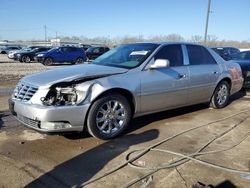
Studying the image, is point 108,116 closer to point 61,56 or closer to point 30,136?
point 30,136

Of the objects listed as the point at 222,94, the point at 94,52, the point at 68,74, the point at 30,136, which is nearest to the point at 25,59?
the point at 94,52

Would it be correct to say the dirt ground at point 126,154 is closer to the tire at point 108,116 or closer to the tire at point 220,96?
the tire at point 108,116

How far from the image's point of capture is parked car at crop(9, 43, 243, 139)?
460cm

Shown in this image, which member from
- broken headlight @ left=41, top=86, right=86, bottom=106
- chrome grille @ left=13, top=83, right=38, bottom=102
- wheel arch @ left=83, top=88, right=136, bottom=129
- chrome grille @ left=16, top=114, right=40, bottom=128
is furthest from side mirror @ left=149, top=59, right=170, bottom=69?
chrome grille @ left=16, top=114, right=40, bottom=128

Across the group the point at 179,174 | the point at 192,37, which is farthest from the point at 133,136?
the point at 192,37

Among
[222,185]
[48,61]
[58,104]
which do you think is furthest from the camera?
[48,61]

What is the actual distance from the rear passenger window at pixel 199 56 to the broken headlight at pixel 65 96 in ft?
9.11

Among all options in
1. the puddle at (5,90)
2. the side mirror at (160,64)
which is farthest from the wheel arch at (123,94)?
the puddle at (5,90)

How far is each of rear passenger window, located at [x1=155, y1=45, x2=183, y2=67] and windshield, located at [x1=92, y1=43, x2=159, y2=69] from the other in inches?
6.8

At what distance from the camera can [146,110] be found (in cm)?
562

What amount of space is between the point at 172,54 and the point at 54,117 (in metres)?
2.79

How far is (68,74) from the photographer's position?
494 cm

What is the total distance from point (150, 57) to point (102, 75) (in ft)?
3.63

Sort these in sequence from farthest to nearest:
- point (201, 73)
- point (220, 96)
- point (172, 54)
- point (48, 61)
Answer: point (48, 61) < point (220, 96) < point (201, 73) < point (172, 54)
